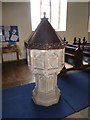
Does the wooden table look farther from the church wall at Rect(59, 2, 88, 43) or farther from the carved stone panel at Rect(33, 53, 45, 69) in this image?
the carved stone panel at Rect(33, 53, 45, 69)

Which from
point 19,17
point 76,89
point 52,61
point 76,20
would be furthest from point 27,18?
point 52,61

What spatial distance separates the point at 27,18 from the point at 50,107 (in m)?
4.39

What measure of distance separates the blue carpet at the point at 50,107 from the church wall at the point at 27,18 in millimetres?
3964

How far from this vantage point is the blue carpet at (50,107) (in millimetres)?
964

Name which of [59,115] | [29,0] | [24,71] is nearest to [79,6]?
[29,0]

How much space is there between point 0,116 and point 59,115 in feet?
1.22

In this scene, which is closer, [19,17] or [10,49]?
[10,49]

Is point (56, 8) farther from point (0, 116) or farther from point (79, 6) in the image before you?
point (0, 116)

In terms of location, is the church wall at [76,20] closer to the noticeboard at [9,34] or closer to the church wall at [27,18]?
the church wall at [27,18]

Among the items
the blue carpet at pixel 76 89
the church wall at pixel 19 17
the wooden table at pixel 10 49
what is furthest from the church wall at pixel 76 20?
the blue carpet at pixel 76 89

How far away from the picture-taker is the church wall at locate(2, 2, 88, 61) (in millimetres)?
4832

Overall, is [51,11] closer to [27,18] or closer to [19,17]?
[27,18]

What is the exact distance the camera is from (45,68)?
100cm

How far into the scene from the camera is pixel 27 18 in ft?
16.5
